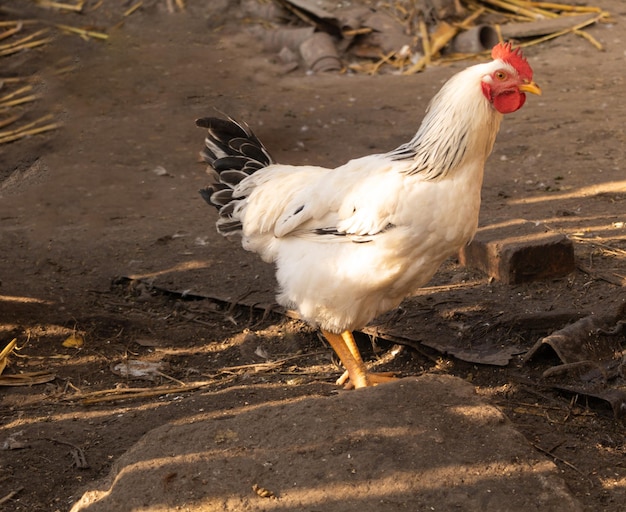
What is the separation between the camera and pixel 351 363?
4.11 m

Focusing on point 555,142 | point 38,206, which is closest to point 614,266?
point 555,142

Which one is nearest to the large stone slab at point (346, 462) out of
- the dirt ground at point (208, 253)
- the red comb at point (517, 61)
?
the dirt ground at point (208, 253)

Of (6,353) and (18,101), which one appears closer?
(6,353)

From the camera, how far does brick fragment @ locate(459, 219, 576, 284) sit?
15.3 feet

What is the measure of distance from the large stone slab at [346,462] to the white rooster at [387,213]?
609 mm

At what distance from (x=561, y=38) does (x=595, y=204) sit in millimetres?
4686

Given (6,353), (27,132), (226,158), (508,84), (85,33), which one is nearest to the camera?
(508,84)

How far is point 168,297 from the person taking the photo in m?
5.25

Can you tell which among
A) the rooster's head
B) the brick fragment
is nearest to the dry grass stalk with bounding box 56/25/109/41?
the brick fragment

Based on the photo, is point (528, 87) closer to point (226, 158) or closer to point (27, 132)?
point (226, 158)

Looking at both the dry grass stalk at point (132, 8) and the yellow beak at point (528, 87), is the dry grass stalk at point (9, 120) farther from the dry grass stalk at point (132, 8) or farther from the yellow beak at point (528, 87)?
the yellow beak at point (528, 87)

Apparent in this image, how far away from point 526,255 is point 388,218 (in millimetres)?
1360

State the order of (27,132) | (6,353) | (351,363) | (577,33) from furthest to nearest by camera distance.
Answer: (577,33), (27,132), (6,353), (351,363)

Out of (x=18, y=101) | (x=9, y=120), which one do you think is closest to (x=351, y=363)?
(x=9, y=120)
